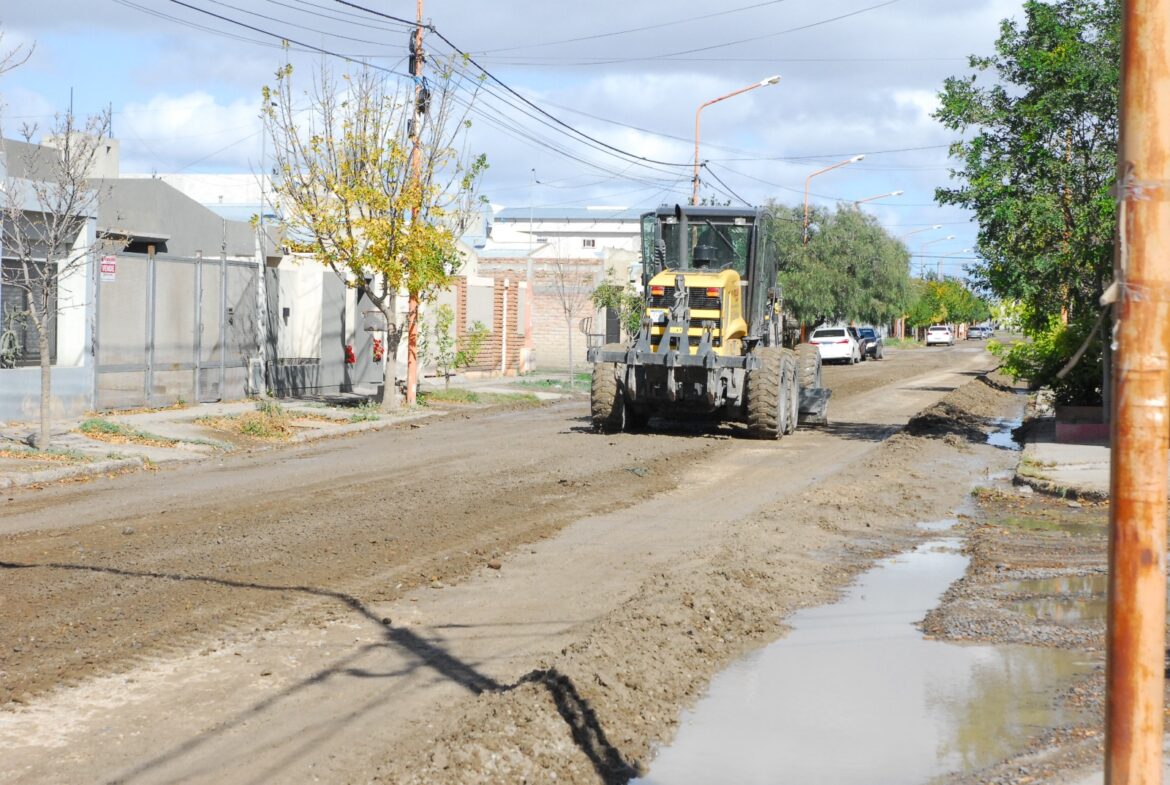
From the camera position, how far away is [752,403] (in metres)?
19.6

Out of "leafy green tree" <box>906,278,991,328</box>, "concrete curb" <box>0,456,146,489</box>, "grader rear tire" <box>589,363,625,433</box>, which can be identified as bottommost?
"concrete curb" <box>0,456,146,489</box>

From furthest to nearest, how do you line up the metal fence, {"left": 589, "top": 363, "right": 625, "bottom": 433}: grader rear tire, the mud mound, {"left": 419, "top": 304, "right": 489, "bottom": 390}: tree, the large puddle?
1. {"left": 419, "top": 304, "right": 489, "bottom": 390}: tree
2. the mud mound
3. the metal fence
4. {"left": 589, "top": 363, "right": 625, "bottom": 433}: grader rear tire
5. the large puddle

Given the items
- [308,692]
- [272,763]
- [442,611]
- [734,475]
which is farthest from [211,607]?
[734,475]

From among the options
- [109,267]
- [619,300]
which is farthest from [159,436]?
[619,300]

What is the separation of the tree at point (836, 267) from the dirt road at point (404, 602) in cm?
4570

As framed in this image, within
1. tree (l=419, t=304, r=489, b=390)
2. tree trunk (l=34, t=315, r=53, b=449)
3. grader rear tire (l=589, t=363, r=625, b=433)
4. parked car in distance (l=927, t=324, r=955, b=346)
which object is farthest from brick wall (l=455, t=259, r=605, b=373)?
parked car in distance (l=927, t=324, r=955, b=346)

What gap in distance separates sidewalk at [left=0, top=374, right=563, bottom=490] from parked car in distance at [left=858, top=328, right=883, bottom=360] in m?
40.0

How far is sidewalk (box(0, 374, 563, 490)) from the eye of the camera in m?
15.6

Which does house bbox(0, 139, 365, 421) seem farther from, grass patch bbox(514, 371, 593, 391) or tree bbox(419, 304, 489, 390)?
grass patch bbox(514, 371, 593, 391)

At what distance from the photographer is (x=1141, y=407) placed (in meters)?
3.64

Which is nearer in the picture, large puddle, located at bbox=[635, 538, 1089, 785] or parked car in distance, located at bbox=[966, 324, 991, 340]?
large puddle, located at bbox=[635, 538, 1089, 785]

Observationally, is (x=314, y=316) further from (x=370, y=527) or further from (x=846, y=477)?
(x=370, y=527)

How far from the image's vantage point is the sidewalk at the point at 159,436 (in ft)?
51.0

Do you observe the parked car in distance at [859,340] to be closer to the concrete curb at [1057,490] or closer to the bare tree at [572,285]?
the bare tree at [572,285]
